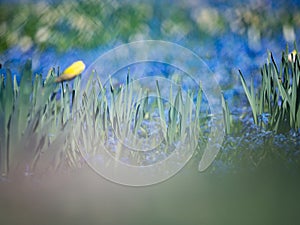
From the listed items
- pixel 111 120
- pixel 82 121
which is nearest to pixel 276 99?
pixel 111 120

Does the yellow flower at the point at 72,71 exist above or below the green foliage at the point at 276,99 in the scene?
above

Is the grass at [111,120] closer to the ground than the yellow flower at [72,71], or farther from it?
closer to the ground

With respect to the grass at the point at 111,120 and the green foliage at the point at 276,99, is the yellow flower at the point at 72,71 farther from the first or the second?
the green foliage at the point at 276,99

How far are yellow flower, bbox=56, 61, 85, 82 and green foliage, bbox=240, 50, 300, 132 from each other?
644 mm

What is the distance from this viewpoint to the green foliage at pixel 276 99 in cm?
174

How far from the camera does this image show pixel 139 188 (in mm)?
1697

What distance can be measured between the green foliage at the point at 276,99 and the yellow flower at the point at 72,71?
644mm

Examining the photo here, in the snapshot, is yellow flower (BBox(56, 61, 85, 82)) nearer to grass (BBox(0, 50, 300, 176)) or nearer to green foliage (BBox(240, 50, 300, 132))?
grass (BBox(0, 50, 300, 176))

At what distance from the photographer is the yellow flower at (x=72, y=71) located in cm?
170

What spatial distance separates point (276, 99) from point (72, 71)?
0.82 m

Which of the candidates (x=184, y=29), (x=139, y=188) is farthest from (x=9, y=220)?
(x=184, y=29)

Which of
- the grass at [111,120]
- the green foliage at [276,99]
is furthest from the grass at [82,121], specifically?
the green foliage at [276,99]

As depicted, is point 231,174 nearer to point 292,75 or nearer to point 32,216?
point 292,75

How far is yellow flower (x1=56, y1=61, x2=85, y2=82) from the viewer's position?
5.57 feet
